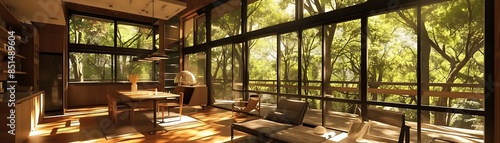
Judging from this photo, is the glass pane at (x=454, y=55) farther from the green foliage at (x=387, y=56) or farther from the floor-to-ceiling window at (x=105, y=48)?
the floor-to-ceiling window at (x=105, y=48)

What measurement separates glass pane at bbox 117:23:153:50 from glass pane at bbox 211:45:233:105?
11.8 feet

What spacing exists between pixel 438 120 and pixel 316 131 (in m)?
1.83

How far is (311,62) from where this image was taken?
494 cm

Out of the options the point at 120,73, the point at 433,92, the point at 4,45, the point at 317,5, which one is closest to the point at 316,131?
the point at 433,92

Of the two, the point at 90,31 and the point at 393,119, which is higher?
the point at 90,31

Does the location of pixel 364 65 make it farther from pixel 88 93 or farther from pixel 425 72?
pixel 88 93

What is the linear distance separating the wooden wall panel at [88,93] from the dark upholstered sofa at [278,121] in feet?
20.5

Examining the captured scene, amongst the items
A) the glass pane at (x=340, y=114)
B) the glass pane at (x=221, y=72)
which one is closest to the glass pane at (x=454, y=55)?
the glass pane at (x=340, y=114)

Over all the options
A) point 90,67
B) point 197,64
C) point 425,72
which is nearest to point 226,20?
point 197,64

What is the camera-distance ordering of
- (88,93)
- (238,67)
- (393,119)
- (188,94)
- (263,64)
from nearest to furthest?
(393,119) → (263,64) → (238,67) → (188,94) → (88,93)

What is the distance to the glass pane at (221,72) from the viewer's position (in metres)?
Answer: 7.44

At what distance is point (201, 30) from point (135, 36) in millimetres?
3063

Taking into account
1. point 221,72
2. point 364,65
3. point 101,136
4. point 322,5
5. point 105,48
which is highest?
point 322,5

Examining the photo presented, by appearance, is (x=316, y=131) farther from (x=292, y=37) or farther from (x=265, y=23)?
(x=265, y=23)
